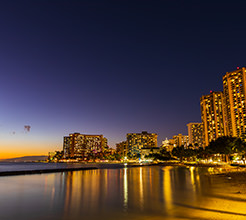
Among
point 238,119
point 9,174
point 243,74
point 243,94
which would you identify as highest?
point 243,74

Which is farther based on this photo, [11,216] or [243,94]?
[243,94]

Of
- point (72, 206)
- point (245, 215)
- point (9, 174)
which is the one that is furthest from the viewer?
point (9, 174)

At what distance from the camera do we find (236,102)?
17925 cm

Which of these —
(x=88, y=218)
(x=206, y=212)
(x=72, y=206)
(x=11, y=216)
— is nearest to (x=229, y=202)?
(x=206, y=212)

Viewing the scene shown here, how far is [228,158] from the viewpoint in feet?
551

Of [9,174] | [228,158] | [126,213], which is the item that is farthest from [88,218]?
[228,158]

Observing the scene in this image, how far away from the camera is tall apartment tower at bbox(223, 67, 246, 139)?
571ft

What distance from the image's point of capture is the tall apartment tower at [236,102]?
174000mm

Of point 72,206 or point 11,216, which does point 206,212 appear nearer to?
point 72,206

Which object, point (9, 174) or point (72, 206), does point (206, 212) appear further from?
point (9, 174)

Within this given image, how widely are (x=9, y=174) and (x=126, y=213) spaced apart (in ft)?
222

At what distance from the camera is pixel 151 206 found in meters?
18.6

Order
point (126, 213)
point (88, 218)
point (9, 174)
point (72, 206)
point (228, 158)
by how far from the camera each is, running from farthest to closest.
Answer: point (228, 158) < point (9, 174) < point (72, 206) < point (126, 213) < point (88, 218)

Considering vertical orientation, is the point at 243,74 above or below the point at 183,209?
above
